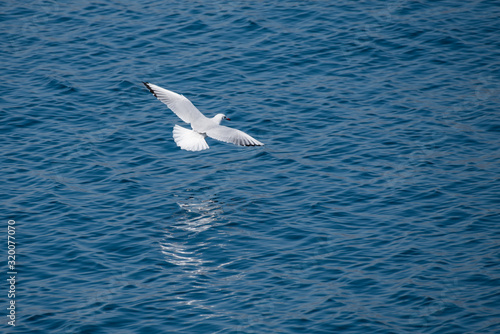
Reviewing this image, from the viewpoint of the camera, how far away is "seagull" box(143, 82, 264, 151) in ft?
59.6

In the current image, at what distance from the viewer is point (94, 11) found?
100 ft

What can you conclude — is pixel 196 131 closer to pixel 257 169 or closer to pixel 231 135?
pixel 231 135

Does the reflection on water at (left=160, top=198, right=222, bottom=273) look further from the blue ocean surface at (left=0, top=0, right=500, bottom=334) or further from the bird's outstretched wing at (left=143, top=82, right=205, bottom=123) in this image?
the bird's outstretched wing at (left=143, top=82, right=205, bottom=123)

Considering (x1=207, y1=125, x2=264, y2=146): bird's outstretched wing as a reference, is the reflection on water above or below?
below

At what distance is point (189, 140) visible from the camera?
60.4 ft

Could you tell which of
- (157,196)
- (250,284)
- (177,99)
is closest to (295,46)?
(177,99)

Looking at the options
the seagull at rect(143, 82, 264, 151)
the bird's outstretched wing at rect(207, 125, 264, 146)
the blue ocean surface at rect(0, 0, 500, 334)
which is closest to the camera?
the blue ocean surface at rect(0, 0, 500, 334)

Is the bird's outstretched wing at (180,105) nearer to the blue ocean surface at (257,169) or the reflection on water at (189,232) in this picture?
the blue ocean surface at (257,169)

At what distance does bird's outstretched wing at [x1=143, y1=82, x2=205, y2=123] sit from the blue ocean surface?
1739mm

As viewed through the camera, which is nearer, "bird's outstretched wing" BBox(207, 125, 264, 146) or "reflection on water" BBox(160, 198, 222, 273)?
"reflection on water" BBox(160, 198, 222, 273)

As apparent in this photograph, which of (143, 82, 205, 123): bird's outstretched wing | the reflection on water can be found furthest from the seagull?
the reflection on water

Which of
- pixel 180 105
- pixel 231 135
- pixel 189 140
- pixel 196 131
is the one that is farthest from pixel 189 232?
pixel 180 105

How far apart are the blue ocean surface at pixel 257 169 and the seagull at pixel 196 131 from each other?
1.38m

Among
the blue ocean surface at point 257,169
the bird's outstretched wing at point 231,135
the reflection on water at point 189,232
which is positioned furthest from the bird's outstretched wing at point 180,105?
the reflection on water at point 189,232
